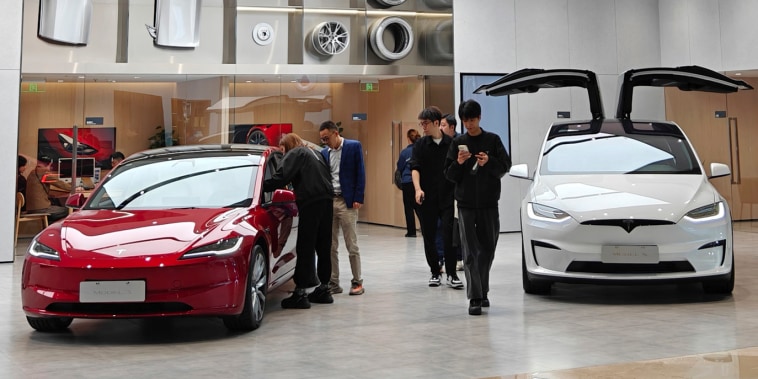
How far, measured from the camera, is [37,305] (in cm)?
496

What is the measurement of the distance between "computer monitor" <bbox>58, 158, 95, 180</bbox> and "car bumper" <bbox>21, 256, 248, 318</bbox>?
23.7ft

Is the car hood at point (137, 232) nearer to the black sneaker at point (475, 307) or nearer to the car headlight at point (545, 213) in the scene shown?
the black sneaker at point (475, 307)

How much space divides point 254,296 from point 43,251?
1.45 meters

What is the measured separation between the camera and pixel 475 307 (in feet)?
19.4

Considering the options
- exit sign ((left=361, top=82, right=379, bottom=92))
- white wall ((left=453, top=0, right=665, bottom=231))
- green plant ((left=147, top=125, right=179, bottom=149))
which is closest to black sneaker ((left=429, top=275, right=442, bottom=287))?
white wall ((left=453, top=0, right=665, bottom=231))

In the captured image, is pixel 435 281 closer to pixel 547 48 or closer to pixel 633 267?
pixel 633 267

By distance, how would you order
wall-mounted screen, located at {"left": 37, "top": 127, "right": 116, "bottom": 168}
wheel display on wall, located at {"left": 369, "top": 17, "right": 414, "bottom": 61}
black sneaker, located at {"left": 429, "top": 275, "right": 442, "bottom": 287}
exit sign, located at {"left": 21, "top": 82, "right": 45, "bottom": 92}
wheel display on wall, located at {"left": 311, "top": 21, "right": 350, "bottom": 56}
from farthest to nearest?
wheel display on wall, located at {"left": 369, "top": 17, "right": 414, "bottom": 61} < wheel display on wall, located at {"left": 311, "top": 21, "right": 350, "bottom": 56} < wall-mounted screen, located at {"left": 37, "top": 127, "right": 116, "bottom": 168} < exit sign, located at {"left": 21, "top": 82, "right": 45, "bottom": 92} < black sneaker, located at {"left": 429, "top": 275, "right": 442, "bottom": 287}

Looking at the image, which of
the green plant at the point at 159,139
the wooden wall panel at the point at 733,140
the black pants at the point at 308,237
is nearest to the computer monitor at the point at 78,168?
the green plant at the point at 159,139

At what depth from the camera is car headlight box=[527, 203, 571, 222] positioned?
6.17 meters

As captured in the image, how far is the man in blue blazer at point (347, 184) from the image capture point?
6.97 meters

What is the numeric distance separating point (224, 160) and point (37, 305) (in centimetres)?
193

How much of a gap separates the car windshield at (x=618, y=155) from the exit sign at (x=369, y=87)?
729 centimetres

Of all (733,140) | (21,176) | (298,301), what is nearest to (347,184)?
(298,301)

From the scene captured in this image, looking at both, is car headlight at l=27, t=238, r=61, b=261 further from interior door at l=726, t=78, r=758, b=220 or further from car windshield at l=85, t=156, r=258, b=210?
interior door at l=726, t=78, r=758, b=220
